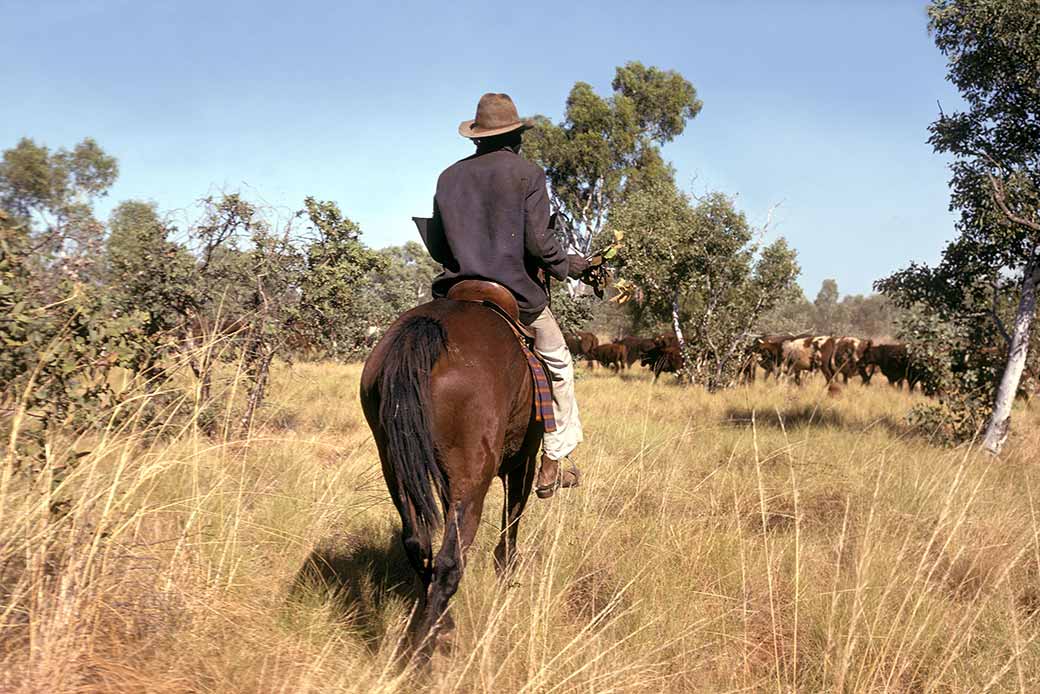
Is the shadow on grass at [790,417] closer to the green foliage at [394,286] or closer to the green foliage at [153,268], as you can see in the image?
the green foliage at [394,286]

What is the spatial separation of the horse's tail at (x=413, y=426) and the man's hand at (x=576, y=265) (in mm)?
1320

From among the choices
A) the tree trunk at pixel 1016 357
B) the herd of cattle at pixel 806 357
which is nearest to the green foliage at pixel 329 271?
the tree trunk at pixel 1016 357

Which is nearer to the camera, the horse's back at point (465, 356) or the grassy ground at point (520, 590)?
the grassy ground at point (520, 590)

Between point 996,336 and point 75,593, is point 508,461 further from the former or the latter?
point 996,336

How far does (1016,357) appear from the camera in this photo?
26.7ft

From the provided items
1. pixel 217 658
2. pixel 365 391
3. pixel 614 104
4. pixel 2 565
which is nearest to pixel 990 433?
pixel 365 391

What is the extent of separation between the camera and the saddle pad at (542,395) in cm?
333

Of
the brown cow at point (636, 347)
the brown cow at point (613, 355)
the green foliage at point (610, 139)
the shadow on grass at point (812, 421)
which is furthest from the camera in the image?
the green foliage at point (610, 139)

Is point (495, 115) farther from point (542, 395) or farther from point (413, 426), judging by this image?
point (413, 426)

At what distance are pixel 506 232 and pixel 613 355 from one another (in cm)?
2247

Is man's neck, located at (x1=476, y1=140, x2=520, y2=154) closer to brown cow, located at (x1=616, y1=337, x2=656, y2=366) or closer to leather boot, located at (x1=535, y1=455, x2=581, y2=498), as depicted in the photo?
leather boot, located at (x1=535, y1=455, x2=581, y2=498)

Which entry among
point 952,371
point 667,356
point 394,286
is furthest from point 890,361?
point 394,286

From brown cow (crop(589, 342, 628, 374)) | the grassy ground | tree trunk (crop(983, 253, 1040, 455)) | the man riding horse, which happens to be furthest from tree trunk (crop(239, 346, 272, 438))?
brown cow (crop(589, 342, 628, 374))

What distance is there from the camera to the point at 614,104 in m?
34.0
